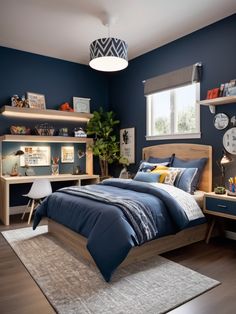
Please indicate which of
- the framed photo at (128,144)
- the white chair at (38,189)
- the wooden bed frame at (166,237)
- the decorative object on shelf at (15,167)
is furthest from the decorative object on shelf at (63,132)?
the wooden bed frame at (166,237)

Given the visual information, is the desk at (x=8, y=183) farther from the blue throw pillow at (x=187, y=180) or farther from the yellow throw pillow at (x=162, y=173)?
the blue throw pillow at (x=187, y=180)

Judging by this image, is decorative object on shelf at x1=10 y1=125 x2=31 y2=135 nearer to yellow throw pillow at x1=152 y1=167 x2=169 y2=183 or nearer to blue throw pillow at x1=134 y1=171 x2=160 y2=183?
blue throw pillow at x1=134 y1=171 x2=160 y2=183

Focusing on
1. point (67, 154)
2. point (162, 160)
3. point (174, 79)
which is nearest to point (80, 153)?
point (67, 154)

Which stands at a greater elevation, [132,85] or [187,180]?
[132,85]

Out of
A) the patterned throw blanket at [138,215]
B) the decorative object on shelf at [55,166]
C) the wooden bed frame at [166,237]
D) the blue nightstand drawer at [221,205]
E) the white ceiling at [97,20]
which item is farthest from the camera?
the decorative object on shelf at [55,166]

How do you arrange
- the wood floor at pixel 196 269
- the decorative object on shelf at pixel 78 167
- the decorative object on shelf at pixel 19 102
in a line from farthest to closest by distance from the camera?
the decorative object on shelf at pixel 78 167, the decorative object on shelf at pixel 19 102, the wood floor at pixel 196 269

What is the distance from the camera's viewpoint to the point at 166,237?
2820 millimetres

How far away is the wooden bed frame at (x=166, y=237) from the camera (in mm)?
2651

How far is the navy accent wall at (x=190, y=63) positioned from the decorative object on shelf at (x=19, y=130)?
1884 millimetres

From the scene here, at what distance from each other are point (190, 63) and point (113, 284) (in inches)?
129

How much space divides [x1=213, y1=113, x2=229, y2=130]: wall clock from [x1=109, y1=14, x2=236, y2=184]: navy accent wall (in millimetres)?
60

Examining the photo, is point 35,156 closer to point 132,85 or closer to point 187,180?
point 132,85

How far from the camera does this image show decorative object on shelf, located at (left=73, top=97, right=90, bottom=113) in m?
5.33

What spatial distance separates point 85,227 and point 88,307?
0.83 metres
